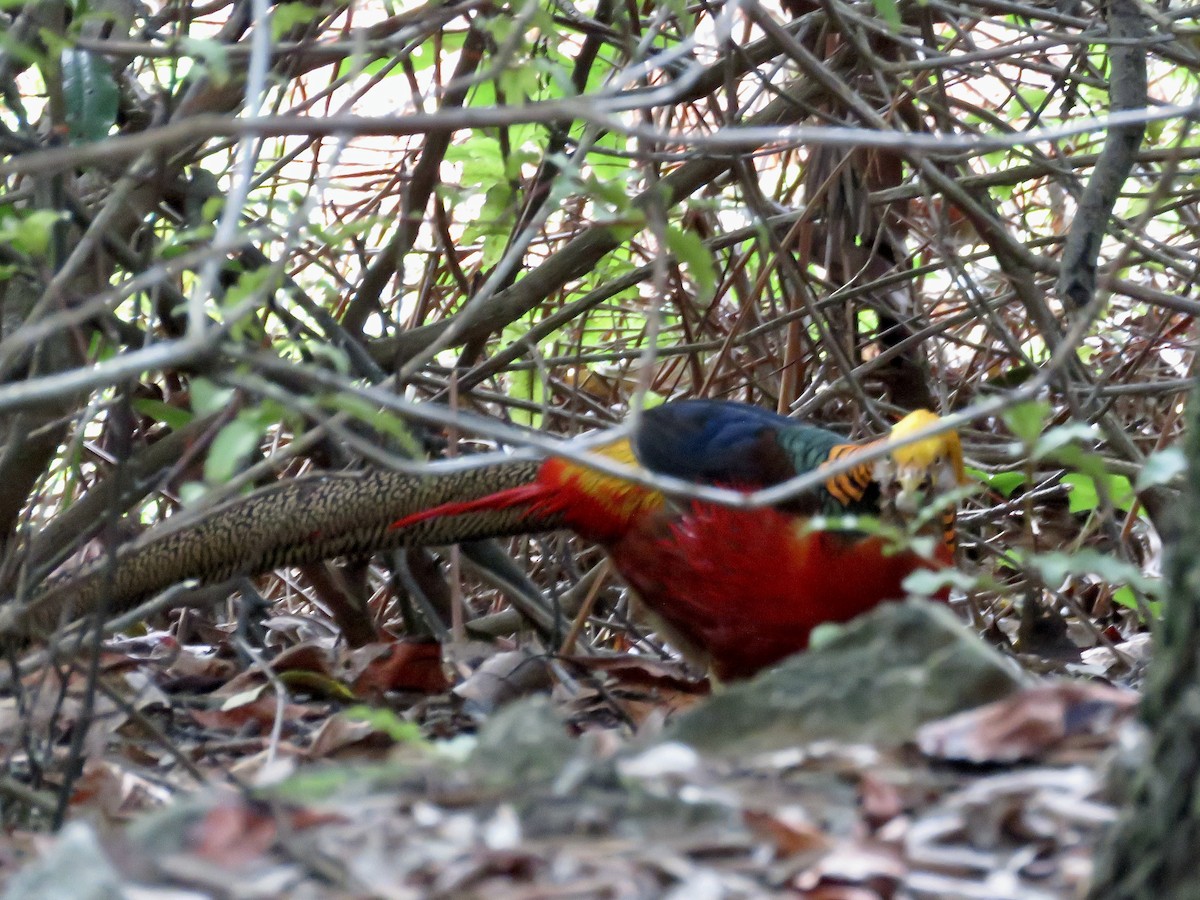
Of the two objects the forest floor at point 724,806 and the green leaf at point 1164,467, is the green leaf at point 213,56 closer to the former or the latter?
the forest floor at point 724,806

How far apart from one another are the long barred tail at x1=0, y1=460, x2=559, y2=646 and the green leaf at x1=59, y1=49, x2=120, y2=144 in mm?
869

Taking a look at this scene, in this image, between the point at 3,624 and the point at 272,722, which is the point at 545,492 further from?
the point at 3,624

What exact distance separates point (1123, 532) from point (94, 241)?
254cm

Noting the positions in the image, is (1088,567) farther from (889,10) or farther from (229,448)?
(889,10)

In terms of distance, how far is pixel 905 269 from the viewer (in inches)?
173

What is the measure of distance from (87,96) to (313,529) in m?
1.08

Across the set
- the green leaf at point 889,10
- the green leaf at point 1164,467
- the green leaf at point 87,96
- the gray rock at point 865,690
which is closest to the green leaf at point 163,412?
the green leaf at point 87,96

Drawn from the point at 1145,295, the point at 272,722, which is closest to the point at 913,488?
the point at 1145,295

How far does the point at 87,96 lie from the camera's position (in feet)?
8.54

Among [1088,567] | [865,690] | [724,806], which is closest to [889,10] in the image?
[1088,567]

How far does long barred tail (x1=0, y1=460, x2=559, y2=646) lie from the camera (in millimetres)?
3102

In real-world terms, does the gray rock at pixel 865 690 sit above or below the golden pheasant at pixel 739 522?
above

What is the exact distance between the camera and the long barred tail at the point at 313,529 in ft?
10.2

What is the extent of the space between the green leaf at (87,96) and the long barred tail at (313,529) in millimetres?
869
